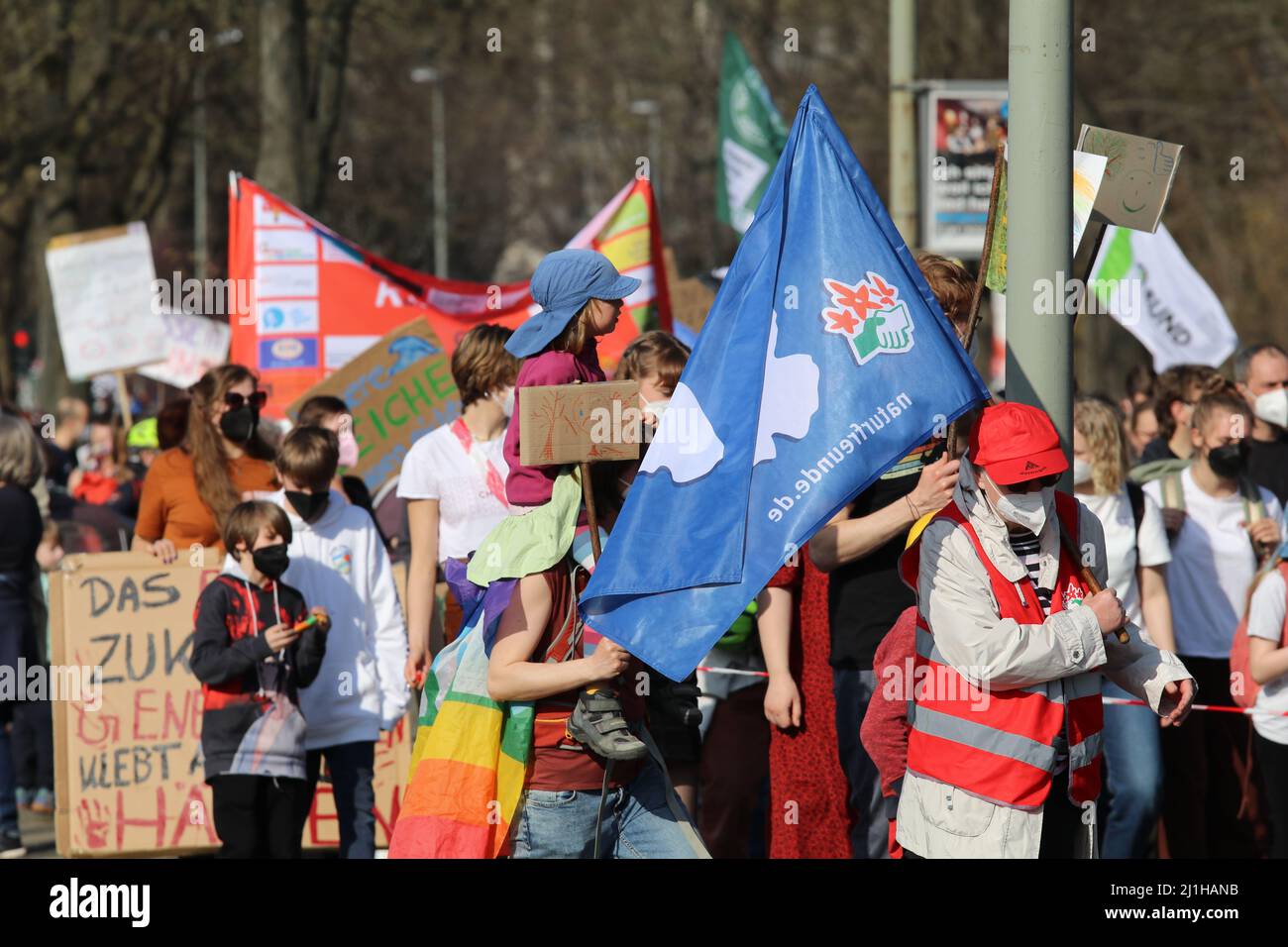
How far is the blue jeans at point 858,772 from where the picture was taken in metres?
5.30

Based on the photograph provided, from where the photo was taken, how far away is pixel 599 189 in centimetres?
4078

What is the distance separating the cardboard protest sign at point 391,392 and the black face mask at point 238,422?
87 centimetres

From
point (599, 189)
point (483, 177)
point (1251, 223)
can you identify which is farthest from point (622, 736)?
point (483, 177)

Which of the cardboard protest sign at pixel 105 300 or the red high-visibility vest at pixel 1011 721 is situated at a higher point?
the cardboard protest sign at pixel 105 300

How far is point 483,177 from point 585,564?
43.7 meters

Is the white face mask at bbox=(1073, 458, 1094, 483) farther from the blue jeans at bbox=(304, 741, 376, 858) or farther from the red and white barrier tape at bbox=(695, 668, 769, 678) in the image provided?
the blue jeans at bbox=(304, 741, 376, 858)

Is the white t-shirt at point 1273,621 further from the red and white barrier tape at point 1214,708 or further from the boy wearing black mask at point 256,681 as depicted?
the boy wearing black mask at point 256,681

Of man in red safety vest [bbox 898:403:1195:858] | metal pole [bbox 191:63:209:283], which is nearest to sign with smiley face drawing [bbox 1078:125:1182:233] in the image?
man in red safety vest [bbox 898:403:1195:858]

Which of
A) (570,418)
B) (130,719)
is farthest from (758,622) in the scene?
(130,719)

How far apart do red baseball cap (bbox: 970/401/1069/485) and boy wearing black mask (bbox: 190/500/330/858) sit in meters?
2.67

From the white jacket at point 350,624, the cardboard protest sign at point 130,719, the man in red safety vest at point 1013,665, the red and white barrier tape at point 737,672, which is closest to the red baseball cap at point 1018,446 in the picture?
the man in red safety vest at point 1013,665

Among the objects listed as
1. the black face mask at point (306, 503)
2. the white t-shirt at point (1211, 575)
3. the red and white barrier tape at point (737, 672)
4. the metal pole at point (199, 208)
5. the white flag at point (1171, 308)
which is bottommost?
the red and white barrier tape at point (737, 672)

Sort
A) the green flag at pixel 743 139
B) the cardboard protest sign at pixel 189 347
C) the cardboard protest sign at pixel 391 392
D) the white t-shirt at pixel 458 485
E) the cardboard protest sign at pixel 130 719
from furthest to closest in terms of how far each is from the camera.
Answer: the green flag at pixel 743 139, the cardboard protest sign at pixel 189 347, the cardboard protest sign at pixel 391 392, the cardboard protest sign at pixel 130 719, the white t-shirt at pixel 458 485
